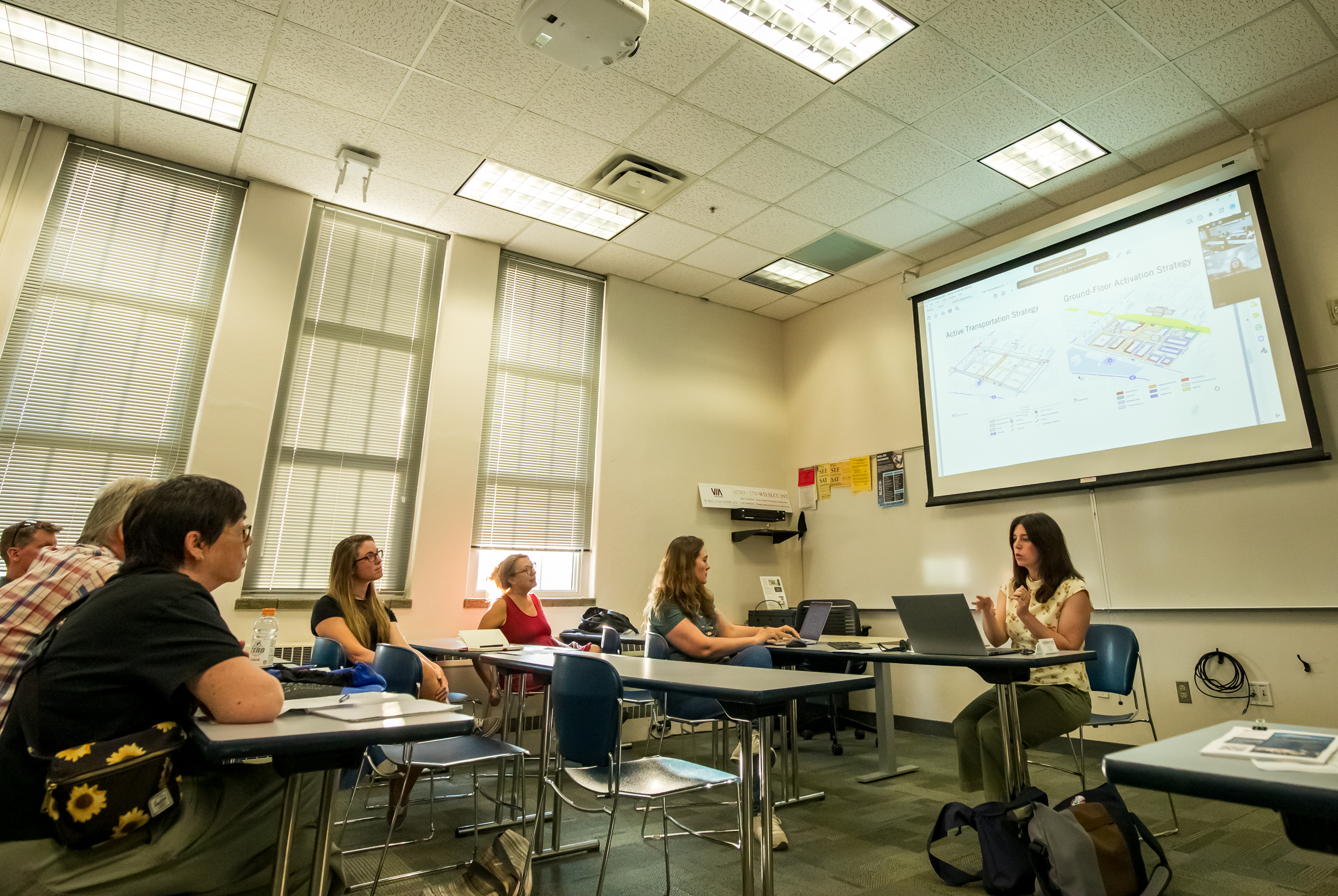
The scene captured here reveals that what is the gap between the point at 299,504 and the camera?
4109mm

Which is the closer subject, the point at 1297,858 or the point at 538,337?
the point at 1297,858

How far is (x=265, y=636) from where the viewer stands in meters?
3.56

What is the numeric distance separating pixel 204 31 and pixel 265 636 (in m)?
2.88

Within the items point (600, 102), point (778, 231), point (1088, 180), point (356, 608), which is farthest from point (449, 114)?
point (1088, 180)

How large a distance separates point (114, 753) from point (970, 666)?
2.31m

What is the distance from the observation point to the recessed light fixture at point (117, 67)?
313 centimetres

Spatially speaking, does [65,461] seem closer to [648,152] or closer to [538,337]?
[538,337]

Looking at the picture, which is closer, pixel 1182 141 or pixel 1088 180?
pixel 1182 141

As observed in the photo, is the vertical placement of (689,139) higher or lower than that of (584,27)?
higher

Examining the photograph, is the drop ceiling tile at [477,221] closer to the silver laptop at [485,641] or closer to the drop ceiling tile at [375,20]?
the drop ceiling tile at [375,20]

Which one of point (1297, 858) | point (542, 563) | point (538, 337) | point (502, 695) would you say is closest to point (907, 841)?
point (1297, 858)

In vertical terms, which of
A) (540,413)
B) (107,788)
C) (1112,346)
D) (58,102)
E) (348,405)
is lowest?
(107,788)

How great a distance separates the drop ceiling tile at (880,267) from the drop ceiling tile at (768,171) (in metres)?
1.19

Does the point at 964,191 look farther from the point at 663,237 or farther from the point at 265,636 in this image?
the point at 265,636
